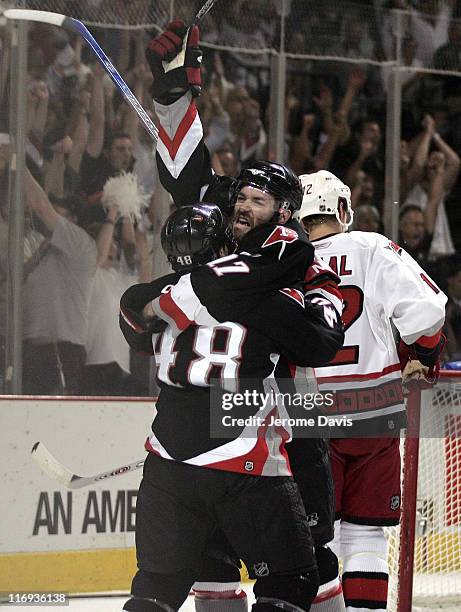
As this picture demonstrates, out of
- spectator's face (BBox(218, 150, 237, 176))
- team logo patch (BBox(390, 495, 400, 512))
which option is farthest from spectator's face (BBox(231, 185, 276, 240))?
spectator's face (BBox(218, 150, 237, 176))

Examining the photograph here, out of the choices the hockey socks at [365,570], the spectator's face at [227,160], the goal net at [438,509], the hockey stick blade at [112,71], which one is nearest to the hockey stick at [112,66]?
the hockey stick blade at [112,71]

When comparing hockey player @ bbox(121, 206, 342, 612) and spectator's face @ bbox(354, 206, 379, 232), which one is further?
spectator's face @ bbox(354, 206, 379, 232)

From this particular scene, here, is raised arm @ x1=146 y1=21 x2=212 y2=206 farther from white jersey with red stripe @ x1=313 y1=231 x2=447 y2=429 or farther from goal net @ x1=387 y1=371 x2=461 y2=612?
goal net @ x1=387 y1=371 x2=461 y2=612

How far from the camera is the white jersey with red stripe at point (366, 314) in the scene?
2756 millimetres

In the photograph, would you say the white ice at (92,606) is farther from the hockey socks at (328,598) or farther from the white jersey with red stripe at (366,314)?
the white jersey with red stripe at (366,314)

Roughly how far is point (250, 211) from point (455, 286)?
3.33 metres

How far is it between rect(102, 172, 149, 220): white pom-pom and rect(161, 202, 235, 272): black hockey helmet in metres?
2.36

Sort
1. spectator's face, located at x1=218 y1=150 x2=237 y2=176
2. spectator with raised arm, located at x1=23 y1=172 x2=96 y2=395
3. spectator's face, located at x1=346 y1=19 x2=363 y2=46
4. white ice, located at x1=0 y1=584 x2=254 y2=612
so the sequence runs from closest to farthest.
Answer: white ice, located at x1=0 y1=584 x2=254 y2=612
spectator with raised arm, located at x1=23 y1=172 x2=96 y2=395
spectator's face, located at x1=218 y1=150 x2=237 y2=176
spectator's face, located at x1=346 y1=19 x2=363 y2=46

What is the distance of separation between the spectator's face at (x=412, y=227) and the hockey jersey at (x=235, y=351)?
11.0 feet

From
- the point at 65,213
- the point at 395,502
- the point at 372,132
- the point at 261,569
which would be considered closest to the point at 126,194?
the point at 65,213

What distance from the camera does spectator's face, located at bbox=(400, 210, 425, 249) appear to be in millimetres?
5410

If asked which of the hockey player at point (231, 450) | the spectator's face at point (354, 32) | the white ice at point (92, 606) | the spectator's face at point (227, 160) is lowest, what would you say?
the white ice at point (92, 606)

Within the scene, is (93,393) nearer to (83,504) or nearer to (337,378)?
(83,504)

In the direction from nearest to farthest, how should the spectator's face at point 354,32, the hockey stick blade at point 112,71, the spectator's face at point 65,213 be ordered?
the hockey stick blade at point 112,71, the spectator's face at point 65,213, the spectator's face at point 354,32
